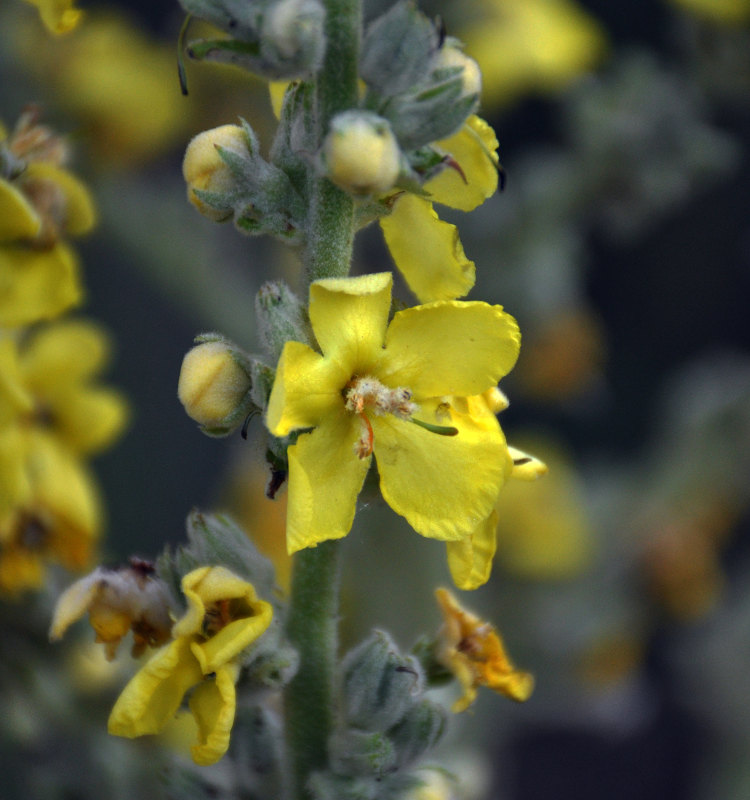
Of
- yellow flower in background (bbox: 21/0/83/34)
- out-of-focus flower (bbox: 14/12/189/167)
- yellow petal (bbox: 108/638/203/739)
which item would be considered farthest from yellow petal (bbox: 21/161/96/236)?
out-of-focus flower (bbox: 14/12/189/167)

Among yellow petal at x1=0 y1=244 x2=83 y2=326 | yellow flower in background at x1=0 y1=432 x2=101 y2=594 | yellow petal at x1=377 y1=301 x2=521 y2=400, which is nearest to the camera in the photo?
yellow petal at x1=377 y1=301 x2=521 y2=400

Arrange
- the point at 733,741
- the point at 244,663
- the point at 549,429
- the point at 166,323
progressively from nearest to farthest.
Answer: the point at 244,663
the point at 733,741
the point at 166,323
the point at 549,429

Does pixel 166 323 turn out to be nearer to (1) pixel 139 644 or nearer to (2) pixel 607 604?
(2) pixel 607 604

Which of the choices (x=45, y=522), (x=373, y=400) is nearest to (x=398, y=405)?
(x=373, y=400)

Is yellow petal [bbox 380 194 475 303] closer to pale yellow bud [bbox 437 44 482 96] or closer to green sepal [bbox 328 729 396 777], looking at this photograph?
pale yellow bud [bbox 437 44 482 96]

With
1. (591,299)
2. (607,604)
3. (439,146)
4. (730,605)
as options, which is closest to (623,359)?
(591,299)

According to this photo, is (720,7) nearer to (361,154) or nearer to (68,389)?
(68,389)

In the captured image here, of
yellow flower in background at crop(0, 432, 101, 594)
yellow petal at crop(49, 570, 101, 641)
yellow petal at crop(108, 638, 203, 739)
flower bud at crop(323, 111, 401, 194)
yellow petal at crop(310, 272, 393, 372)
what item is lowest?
yellow flower in background at crop(0, 432, 101, 594)
